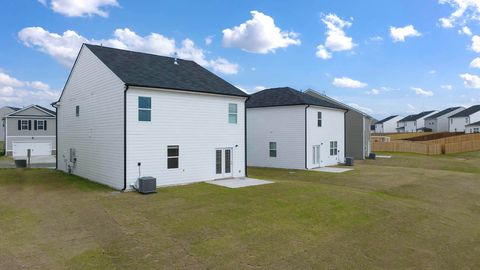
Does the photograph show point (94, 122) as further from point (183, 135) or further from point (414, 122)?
point (414, 122)

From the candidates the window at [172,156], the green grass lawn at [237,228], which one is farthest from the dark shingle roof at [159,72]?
the green grass lawn at [237,228]

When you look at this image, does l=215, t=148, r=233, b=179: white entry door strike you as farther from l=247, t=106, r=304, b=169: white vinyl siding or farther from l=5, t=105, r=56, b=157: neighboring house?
l=5, t=105, r=56, b=157: neighboring house

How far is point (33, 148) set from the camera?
42.8 m

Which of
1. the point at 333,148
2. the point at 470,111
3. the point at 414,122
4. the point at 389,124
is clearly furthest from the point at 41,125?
the point at 389,124

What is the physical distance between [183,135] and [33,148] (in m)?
33.1

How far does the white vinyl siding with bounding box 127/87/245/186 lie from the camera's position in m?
17.2

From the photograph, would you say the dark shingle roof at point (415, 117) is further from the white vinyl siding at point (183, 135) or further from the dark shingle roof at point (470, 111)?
the white vinyl siding at point (183, 135)

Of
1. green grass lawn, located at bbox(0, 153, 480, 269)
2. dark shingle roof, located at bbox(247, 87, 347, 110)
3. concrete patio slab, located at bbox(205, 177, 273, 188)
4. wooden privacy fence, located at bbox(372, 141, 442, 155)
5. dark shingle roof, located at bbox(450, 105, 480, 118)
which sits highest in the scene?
dark shingle roof, located at bbox(450, 105, 480, 118)

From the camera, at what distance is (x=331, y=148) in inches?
1270

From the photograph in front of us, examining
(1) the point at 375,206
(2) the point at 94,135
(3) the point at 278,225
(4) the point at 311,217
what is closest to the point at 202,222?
(3) the point at 278,225

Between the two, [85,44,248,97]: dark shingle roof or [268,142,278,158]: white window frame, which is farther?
[268,142,278,158]: white window frame

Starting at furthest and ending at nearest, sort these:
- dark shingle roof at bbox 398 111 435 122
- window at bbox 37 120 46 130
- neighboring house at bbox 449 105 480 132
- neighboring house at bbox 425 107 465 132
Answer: dark shingle roof at bbox 398 111 435 122, neighboring house at bbox 425 107 465 132, neighboring house at bbox 449 105 480 132, window at bbox 37 120 46 130

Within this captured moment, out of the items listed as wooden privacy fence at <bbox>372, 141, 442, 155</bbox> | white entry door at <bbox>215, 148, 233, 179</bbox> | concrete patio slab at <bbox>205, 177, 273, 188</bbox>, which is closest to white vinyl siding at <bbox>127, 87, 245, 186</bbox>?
white entry door at <bbox>215, 148, 233, 179</bbox>

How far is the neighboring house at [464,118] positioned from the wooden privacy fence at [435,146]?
30728mm
